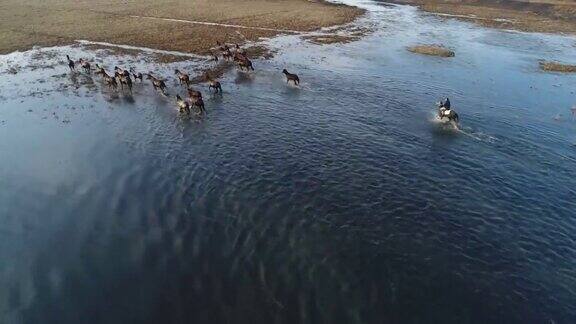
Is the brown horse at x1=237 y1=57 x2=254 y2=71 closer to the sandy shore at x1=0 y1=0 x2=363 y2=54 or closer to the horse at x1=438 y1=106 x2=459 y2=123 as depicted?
the sandy shore at x1=0 y1=0 x2=363 y2=54

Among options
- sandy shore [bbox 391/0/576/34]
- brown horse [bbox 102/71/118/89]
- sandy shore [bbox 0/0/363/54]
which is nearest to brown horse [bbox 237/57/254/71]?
sandy shore [bbox 0/0/363/54]

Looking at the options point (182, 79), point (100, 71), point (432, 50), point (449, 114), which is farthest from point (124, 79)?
point (432, 50)

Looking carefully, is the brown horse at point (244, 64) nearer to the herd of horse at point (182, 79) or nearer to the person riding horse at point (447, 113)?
the herd of horse at point (182, 79)

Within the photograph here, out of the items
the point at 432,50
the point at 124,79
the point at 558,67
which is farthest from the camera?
the point at 432,50

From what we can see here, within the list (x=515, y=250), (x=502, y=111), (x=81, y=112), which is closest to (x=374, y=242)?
(x=515, y=250)

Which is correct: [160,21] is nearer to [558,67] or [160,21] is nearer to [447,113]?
[447,113]

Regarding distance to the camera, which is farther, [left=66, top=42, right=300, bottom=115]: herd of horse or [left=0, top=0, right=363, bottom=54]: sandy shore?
[left=0, top=0, right=363, bottom=54]: sandy shore
